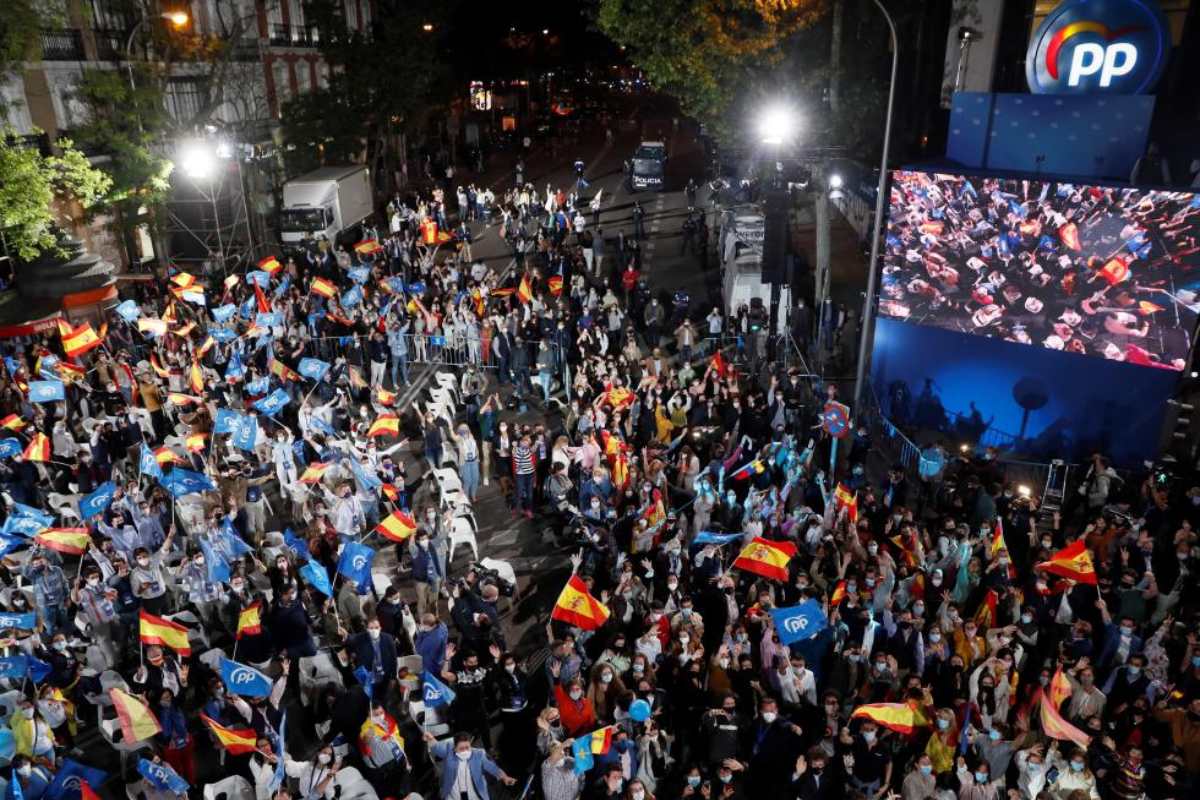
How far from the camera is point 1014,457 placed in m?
17.0

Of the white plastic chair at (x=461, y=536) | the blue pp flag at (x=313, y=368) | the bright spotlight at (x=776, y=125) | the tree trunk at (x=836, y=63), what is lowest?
the white plastic chair at (x=461, y=536)

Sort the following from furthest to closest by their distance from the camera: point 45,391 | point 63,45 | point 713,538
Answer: point 63,45 → point 45,391 → point 713,538

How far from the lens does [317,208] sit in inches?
1268

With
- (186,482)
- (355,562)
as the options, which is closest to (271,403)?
(186,482)

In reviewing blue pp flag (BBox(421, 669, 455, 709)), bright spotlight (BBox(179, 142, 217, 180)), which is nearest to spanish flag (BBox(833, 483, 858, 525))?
blue pp flag (BBox(421, 669, 455, 709))

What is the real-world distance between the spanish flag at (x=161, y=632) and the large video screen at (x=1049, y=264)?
1325 cm

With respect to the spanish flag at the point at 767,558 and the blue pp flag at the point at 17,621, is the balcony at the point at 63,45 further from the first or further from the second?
the spanish flag at the point at 767,558

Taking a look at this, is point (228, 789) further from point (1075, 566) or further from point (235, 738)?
point (1075, 566)

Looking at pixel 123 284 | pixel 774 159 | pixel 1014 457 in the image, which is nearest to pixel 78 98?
pixel 123 284

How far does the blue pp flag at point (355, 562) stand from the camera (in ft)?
36.3

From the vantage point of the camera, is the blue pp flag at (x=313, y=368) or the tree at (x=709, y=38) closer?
A: the blue pp flag at (x=313, y=368)

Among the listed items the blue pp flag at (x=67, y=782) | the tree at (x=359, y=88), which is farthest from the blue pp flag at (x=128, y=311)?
the tree at (x=359, y=88)

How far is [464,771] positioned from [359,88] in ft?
126

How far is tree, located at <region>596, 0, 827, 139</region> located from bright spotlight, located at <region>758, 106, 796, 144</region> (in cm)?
133
